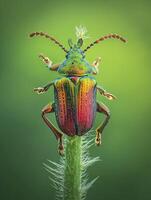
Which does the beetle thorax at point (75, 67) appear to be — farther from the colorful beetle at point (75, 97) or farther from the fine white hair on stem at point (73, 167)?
the fine white hair on stem at point (73, 167)

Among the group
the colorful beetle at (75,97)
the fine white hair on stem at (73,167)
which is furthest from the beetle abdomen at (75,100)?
the fine white hair on stem at (73,167)

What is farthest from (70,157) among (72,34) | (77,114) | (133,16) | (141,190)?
(133,16)

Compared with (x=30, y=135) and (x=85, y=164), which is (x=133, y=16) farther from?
(x=85, y=164)

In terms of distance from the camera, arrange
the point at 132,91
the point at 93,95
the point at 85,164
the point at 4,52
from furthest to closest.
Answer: the point at 4,52 < the point at 132,91 < the point at 93,95 < the point at 85,164

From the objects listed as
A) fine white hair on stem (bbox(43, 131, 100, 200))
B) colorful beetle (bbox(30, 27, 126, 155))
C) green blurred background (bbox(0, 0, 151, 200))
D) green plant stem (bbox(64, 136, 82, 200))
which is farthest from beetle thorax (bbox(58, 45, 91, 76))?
green blurred background (bbox(0, 0, 151, 200))

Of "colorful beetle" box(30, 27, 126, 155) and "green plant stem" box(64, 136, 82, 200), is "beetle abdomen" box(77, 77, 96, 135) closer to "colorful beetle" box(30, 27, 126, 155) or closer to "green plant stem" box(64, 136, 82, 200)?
"colorful beetle" box(30, 27, 126, 155)

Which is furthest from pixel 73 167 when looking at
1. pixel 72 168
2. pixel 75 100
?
pixel 75 100

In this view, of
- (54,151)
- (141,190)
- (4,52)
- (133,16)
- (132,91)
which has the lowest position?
(141,190)
